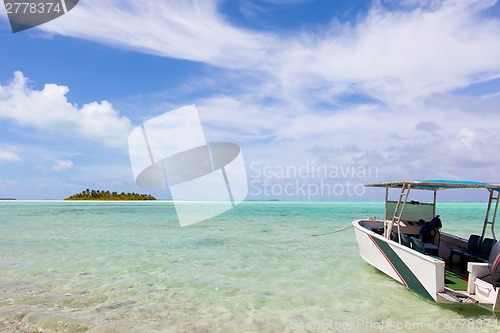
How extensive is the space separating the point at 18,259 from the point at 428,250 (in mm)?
11594

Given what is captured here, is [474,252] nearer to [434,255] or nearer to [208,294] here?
[434,255]

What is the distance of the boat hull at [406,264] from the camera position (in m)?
6.04

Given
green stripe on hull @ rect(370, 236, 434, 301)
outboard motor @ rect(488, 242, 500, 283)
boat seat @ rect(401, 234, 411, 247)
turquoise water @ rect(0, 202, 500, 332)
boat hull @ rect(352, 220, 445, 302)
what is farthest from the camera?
boat seat @ rect(401, 234, 411, 247)

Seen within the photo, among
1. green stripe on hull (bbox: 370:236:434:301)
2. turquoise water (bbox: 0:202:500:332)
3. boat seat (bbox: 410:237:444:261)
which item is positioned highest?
boat seat (bbox: 410:237:444:261)

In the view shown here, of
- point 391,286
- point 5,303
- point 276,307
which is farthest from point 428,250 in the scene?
point 5,303

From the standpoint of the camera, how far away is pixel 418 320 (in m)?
5.87

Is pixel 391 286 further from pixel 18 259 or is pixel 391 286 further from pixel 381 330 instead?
pixel 18 259

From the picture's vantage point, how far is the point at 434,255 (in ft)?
26.6

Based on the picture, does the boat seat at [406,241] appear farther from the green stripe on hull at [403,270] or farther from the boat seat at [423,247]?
the green stripe on hull at [403,270]

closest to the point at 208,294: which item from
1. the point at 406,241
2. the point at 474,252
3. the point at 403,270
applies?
the point at 403,270

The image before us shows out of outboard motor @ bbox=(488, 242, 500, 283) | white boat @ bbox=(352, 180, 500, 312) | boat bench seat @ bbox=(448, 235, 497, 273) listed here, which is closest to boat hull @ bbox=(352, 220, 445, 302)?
white boat @ bbox=(352, 180, 500, 312)

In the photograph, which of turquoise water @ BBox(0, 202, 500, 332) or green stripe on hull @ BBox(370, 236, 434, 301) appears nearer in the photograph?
turquoise water @ BBox(0, 202, 500, 332)

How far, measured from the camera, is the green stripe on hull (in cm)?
Answer: 671

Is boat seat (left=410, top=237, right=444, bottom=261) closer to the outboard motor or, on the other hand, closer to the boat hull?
the boat hull
